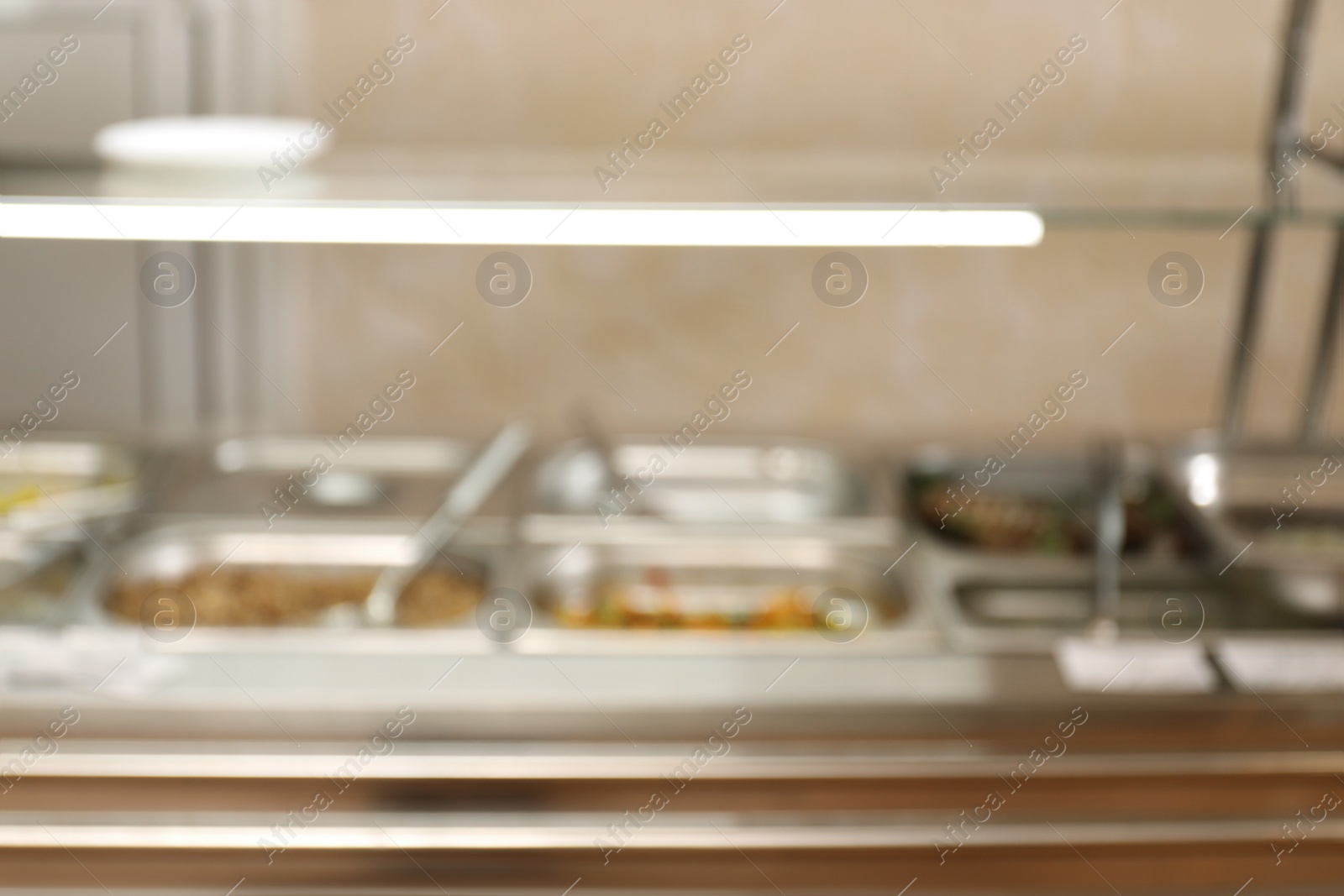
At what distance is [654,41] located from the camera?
2006 millimetres

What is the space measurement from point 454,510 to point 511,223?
0.52 m

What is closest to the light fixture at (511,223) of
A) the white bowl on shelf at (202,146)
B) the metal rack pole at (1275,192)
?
the white bowl on shelf at (202,146)

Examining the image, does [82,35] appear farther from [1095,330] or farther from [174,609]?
[1095,330]

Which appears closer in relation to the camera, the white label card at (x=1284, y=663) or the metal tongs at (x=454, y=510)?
the white label card at (x=1284, y=663)

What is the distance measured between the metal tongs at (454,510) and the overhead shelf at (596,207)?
45 cm

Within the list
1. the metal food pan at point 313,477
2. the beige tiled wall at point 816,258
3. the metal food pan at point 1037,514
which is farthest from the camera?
the beige tiled wall at point 816,258

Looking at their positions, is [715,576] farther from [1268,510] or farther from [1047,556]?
[1268,510]

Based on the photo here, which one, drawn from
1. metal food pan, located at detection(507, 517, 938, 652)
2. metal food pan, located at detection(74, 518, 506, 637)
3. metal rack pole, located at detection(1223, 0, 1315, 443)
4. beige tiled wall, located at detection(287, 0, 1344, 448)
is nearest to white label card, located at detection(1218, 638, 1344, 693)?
metal food pan, located at detection(507, 517, 938, 652)

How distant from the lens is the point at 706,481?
1848 mm

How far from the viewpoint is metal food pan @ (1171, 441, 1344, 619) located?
1462mm

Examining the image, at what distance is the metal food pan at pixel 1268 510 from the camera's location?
1.46 m

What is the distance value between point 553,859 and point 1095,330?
4.69 ft

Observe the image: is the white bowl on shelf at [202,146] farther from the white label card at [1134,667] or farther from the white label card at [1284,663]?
the white label card at [1284,663]

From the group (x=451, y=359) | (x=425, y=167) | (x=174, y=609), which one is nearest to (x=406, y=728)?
(x=174, y=609)
